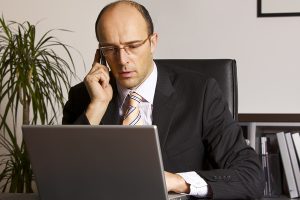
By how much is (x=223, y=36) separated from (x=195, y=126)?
50.3 inches

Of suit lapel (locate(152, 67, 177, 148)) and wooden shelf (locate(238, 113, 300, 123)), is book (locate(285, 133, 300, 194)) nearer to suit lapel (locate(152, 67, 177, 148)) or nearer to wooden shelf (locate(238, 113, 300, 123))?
wooden shelf (locate(238, 113, 300, 123))

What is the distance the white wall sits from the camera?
283 cm

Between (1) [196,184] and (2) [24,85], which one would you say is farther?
(2) [24,85]

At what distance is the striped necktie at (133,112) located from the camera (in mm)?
1743

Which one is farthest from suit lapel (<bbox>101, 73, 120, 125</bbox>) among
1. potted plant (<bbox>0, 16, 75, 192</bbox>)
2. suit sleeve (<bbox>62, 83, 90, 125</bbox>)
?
Answer: potted plant (<bbox>0, 16, 75, 192</bbox>)

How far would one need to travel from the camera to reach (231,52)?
2908 millimetres

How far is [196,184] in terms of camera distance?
141cm

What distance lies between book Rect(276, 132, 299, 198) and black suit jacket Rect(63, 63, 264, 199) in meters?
0.91

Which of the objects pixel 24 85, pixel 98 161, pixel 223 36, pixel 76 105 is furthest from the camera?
pixel 223 36

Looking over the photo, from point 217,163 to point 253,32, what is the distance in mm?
1391

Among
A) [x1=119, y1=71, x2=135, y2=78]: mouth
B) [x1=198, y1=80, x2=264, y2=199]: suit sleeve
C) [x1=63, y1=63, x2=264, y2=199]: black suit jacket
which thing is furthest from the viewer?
[x1=119, y1=71, x2=135, y2=78]: mouth

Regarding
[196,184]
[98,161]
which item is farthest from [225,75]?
[98,161]

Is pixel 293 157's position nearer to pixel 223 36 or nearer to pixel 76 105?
pixel 223 36

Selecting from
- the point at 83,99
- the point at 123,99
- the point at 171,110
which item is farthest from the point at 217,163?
the point at 83,99
